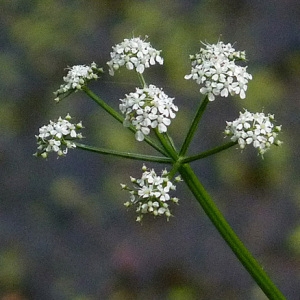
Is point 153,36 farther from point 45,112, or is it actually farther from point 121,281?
point 121,281

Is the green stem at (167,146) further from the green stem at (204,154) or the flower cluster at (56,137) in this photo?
the flower cluster at (56,137)

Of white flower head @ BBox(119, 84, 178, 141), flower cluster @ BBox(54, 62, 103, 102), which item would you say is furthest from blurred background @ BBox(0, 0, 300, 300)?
white flower head @ BBox(119, 84, 178, 141)

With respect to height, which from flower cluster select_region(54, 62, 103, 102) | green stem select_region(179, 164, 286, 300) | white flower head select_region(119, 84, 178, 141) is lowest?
green stem select_region(179, 164, 286, 300)

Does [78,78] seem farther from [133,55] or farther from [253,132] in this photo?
[253,132]

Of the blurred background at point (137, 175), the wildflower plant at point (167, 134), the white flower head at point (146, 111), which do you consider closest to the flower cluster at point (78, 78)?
the wildflower plant at point (167, 134)

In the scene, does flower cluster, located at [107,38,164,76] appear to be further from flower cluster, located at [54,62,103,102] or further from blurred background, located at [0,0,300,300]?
blurred background, located at [0,0,300,300]

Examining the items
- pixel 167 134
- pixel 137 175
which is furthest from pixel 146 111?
pixel 137 175

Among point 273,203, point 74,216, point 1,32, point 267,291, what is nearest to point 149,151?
point 74,216
